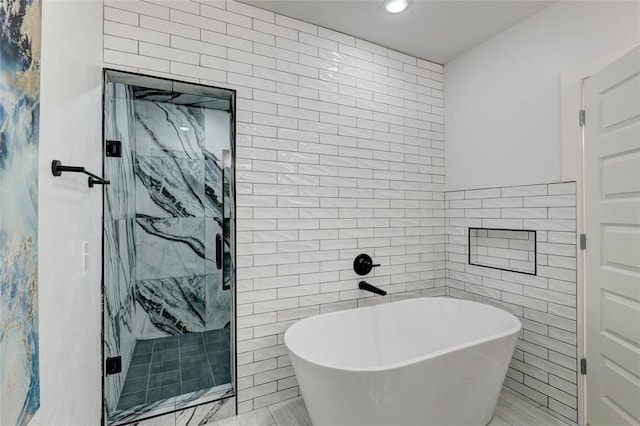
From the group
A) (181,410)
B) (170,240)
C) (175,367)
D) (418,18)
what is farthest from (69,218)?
(418,18)

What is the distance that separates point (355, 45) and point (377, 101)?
1.59ft

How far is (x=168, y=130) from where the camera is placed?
341cm

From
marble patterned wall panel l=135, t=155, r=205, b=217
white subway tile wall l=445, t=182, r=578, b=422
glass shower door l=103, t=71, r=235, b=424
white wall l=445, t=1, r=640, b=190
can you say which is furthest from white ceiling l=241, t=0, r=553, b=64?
marble patterned wall panel l=135, t=155, r=205, b=217

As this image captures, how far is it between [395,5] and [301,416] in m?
2.85

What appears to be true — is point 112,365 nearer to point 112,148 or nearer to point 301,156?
point 112,148

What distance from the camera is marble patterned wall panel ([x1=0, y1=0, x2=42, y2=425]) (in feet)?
2.11

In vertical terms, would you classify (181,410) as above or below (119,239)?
below

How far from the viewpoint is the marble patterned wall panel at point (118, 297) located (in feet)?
6.22

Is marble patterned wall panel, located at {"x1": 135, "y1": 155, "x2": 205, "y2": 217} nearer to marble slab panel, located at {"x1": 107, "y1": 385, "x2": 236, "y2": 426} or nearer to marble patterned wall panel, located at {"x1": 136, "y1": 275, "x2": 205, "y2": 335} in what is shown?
marble patterned wall panel, located at {"x1": 136, "y1": 275, "x2": 205, "y2": 335}

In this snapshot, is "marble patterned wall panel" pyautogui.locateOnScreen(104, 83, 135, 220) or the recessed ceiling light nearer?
the recessed ceiling light

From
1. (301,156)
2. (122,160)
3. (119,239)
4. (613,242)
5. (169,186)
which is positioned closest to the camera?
(613,242)

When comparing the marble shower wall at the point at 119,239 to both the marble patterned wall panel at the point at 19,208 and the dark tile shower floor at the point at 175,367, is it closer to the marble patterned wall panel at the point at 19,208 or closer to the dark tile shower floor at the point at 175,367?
the dark tile shower floor at the point at 175,367

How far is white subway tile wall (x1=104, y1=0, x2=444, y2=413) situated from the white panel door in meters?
0.25

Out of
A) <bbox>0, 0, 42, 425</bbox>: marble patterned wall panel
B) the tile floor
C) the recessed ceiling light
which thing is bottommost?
the tile floor
